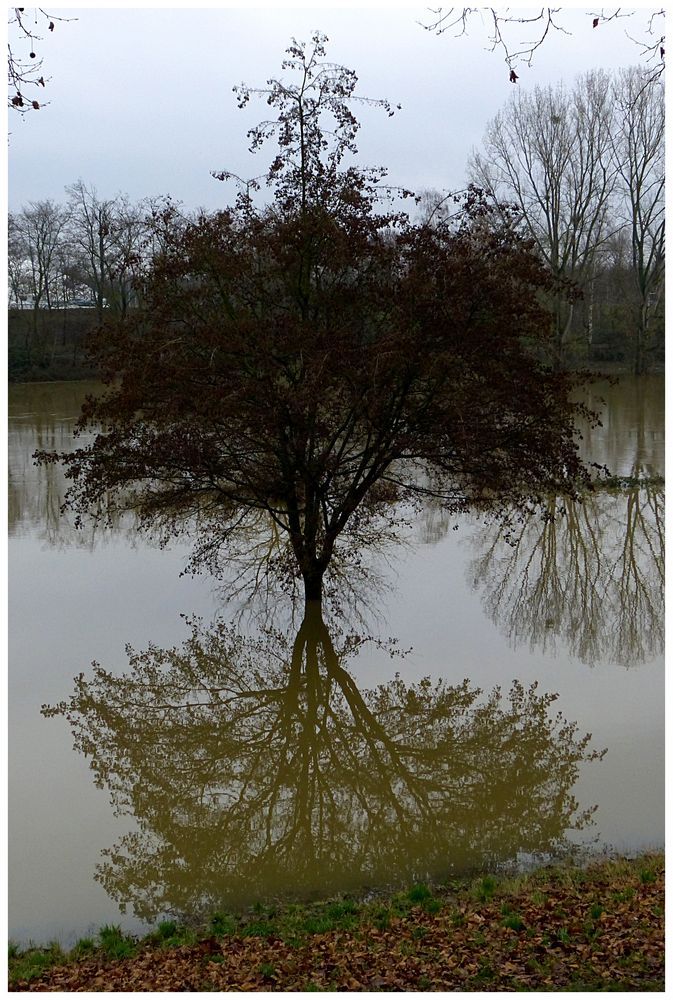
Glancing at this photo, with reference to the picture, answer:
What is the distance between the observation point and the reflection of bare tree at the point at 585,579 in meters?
12.9

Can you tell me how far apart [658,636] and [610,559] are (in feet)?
12.3

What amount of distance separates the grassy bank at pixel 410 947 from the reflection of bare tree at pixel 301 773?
2.09 ft

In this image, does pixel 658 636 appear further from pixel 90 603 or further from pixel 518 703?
pixel 90 603

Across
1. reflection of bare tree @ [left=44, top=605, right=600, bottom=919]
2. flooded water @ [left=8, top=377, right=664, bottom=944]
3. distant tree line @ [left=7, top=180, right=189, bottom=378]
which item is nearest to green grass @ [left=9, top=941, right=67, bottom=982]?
flooded water @ [left=8, top=377, right=664, bottom=944]

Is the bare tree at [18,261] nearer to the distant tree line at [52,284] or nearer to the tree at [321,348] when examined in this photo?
the distant tree line at [52,284]

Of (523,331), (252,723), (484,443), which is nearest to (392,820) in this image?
(252,723)

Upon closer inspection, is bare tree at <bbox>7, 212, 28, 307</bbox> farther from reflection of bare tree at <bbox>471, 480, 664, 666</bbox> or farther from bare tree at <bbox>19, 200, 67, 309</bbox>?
reflection of bare tree at <bbox>471, 480, 664, 666</bbox>

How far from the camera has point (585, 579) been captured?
51.3ft

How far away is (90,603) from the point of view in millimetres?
14609

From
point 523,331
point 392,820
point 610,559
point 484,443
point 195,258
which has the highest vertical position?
point 195,258

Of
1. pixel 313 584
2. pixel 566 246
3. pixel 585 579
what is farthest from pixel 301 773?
pixel 566 246

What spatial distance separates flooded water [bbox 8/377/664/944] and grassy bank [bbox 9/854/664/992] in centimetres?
56

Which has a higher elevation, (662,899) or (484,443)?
(484,443)

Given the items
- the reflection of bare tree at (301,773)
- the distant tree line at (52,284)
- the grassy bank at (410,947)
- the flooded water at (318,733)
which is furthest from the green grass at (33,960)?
the distant tree line at (52,284)
